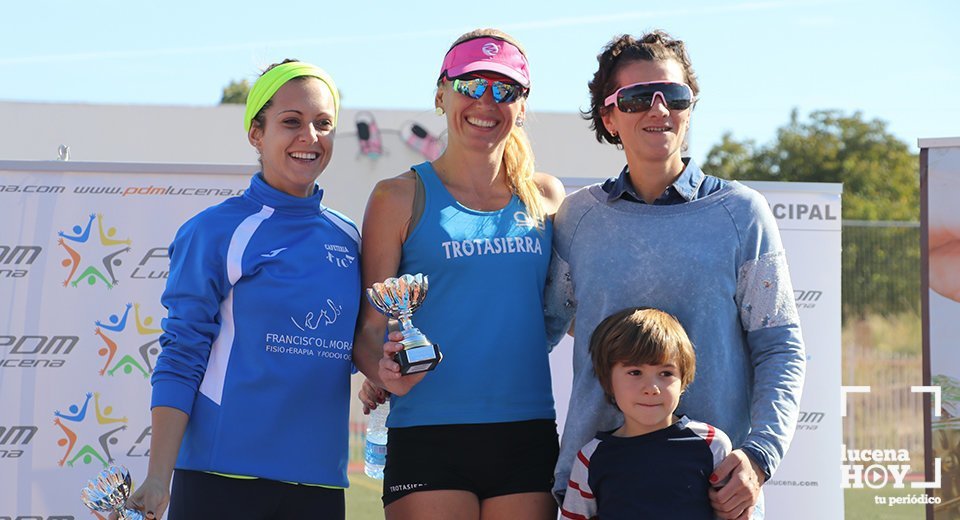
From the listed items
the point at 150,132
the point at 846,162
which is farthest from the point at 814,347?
the point at 846,162

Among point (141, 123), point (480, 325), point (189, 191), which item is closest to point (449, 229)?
point (480, 325)

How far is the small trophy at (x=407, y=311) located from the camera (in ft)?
9.55

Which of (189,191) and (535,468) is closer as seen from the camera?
(535,468)

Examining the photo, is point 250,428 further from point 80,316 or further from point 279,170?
point 80,316

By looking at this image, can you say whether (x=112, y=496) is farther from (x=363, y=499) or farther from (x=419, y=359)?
(x=363, y=499)

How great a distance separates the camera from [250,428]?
3.03 m

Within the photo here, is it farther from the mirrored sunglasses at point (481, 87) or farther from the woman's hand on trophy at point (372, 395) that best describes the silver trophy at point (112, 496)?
the mirrored sunglasses at point (481, 87)

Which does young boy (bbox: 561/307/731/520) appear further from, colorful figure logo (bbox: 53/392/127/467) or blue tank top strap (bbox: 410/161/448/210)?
colorful figure logo (bbox: 53/392/127/467)

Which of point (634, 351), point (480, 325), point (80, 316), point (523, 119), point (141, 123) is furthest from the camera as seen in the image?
point (141, 123)

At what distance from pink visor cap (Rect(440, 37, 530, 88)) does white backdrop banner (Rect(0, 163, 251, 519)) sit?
8.32ft

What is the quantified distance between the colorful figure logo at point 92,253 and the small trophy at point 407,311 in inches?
120

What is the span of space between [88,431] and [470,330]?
3.07 metres

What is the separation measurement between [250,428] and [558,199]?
4.17 feet

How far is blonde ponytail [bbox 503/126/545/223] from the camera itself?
3.46 m
